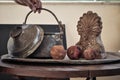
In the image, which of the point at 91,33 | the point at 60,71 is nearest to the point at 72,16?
the point at 91,33

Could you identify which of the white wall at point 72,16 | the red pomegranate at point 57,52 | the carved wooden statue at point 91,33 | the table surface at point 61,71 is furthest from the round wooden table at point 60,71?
the white wall at point 72,16

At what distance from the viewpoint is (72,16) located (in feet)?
6.33

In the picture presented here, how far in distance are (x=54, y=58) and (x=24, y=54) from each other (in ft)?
0.44

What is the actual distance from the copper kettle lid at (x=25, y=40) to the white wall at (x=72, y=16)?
75cm

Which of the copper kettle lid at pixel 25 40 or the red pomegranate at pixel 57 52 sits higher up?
the copper kettle lid at pixel 25 40

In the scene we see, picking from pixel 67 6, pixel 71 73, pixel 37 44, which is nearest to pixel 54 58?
pixel 37 44

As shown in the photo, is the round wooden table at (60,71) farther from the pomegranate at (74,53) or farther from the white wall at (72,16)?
the white wall at (72,16)

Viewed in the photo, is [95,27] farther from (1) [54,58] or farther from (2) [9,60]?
(2) [9,60]

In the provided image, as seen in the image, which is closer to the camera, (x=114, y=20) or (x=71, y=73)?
(x=71, y=73)

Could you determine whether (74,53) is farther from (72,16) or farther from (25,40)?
(72,16)

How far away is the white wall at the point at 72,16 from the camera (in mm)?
1886

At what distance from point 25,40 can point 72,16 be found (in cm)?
87

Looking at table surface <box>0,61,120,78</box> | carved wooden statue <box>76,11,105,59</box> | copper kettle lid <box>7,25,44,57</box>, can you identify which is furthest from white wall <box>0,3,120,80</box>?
table surface <box>0,61,120,78</box>

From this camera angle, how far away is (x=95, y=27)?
1.24m
